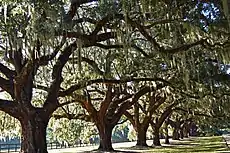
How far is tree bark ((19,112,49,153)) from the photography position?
11.2 m

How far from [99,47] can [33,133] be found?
315 centimetres

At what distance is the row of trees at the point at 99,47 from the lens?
8.53 m

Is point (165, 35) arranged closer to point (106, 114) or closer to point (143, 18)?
point (143, 18)

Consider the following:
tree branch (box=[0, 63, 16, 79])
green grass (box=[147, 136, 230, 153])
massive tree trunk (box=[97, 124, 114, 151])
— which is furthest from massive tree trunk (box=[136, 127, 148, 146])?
tree branch (box=[0, 63, 16, 79])

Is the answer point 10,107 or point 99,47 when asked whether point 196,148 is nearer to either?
point 99,47

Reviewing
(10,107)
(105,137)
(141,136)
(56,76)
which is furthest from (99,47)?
(141,136)

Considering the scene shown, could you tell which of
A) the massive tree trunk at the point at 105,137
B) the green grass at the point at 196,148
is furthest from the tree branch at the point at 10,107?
the massive tree trunk at the point at 105,137

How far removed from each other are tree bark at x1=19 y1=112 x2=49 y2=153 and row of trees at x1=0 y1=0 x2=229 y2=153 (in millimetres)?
28

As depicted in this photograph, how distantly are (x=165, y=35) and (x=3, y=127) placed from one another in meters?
11.6

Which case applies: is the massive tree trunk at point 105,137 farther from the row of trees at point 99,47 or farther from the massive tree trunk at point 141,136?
the massive tree trunk at point 141,136

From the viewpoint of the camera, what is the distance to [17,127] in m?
21.1

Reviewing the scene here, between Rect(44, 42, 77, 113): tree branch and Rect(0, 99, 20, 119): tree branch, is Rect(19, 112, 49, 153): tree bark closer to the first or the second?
Rect(0, 99, 20, 119): tree branch

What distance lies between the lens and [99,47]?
1209cm

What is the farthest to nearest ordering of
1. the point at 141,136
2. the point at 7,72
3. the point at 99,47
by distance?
the point at 141,136
the point at 99,47
the point at 7,72
